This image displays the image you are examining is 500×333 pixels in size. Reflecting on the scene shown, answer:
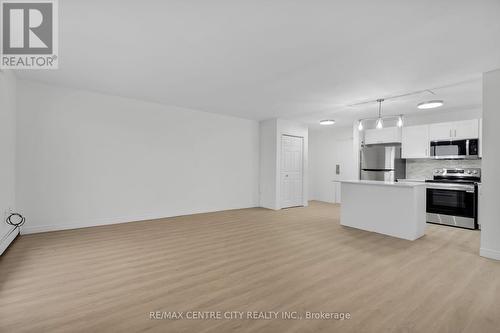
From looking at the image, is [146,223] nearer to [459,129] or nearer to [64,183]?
[64,183]

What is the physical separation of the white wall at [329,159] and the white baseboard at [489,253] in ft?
14.8

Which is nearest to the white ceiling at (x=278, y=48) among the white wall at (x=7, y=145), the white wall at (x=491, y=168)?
the white wall at (x=491, y=168)

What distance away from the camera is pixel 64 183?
457cm

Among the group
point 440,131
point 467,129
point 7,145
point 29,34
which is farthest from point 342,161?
point 7,145

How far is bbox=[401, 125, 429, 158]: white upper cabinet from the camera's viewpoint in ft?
19.5

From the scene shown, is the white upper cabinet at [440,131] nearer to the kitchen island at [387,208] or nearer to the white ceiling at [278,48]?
the white ceiling at [278,48]

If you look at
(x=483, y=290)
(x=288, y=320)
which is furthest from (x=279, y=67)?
(x=483, y=290)

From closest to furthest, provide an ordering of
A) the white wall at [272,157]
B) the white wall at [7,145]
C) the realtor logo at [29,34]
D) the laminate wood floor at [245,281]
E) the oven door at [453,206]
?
the laminate wood floor at [245,281] → the realtor logo at [29,34] → the white wall at [7,145] → the oven door at [453,206] → the white wall at [272,157]

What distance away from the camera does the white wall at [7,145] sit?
343 centimetres

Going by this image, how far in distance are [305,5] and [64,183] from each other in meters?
5.08

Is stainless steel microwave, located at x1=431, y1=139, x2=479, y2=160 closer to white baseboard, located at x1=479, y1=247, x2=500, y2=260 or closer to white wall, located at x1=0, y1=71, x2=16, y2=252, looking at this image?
white baseboard, located at x1=479, y1=247, x2=500, y2=260

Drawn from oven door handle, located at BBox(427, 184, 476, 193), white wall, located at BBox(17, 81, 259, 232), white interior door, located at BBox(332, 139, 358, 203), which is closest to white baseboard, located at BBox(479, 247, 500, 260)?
oven door handle, located at BBox(427, 184, 476, 193)

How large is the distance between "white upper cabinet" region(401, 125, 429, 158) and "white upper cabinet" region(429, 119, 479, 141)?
0.48 feet

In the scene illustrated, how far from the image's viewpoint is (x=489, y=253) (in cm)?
336
